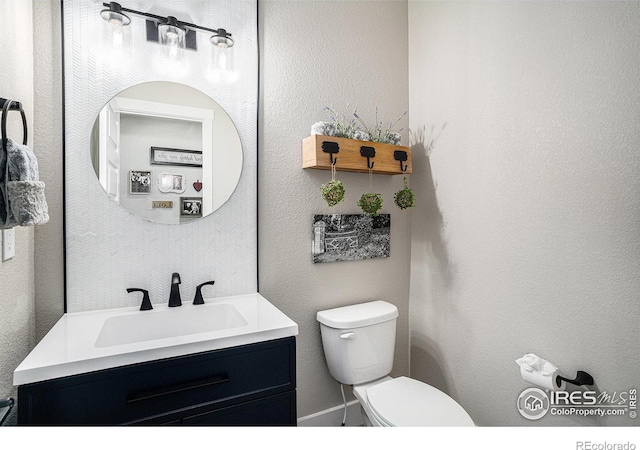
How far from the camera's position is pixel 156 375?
1004mm

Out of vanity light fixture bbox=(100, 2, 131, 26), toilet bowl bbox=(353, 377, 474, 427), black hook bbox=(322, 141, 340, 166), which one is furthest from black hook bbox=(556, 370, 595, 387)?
vanity light fixture bbox=(100, 2, 131, 26)

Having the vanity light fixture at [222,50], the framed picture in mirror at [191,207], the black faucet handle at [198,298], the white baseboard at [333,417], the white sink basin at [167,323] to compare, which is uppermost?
the vanity light fixture at [222,50]

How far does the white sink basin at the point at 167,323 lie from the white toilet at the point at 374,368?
0.50 metres

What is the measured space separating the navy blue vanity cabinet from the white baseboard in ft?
2.11

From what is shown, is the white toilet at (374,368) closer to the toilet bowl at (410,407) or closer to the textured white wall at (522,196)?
the toilet bowl at (410,407)

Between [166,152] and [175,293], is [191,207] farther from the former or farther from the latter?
[175,293]

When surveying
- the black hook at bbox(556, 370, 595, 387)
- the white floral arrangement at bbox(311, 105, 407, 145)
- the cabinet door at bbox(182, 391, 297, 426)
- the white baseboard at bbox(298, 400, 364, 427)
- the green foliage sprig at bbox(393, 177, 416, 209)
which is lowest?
the white baseboard at bbox(298, 400, 364, 427)

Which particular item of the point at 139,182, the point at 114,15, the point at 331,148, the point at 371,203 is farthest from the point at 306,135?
the point at 114,15

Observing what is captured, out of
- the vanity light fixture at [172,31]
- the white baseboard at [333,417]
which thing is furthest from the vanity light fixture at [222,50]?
the white baseboard at [333,417]

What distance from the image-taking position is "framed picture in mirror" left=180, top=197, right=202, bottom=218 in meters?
1.47

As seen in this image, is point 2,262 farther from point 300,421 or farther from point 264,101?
point 300,421

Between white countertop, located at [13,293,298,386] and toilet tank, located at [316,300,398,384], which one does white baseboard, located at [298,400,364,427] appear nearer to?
toilet tank, located at [316,300,398,384]

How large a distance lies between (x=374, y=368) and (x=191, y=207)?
117 cm

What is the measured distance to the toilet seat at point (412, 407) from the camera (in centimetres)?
129
